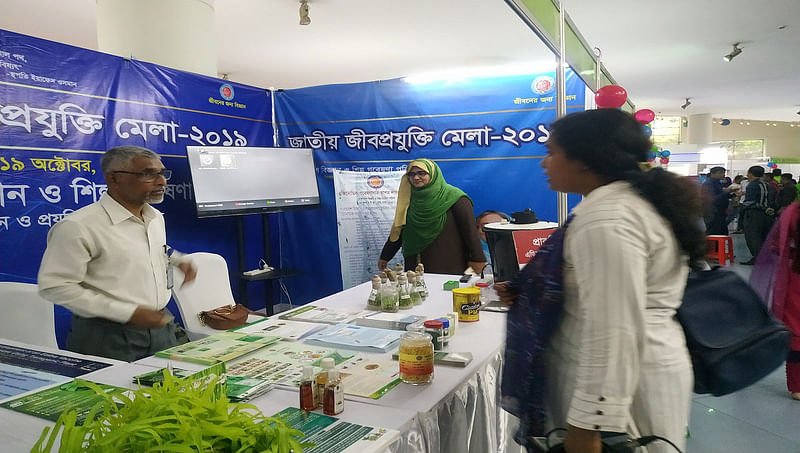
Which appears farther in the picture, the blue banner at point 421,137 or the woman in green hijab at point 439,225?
the blue banner at point 421,137

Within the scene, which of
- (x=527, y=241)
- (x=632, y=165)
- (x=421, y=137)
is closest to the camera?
(x=632, y=165)

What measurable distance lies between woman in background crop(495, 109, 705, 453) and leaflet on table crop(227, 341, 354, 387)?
65 cm

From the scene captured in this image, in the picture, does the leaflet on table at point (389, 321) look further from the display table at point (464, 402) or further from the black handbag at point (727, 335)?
the black handbag at point (727, 335)

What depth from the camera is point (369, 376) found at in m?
1.63

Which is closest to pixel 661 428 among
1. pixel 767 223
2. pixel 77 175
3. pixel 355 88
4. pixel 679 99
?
pixel 77 175

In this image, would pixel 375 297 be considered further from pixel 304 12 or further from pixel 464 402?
pixel 304 12

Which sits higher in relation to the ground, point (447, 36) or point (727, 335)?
point (447, 36)

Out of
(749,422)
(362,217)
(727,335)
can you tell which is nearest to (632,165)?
(727,335)

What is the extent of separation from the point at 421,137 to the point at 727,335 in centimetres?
393

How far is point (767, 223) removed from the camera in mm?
7621

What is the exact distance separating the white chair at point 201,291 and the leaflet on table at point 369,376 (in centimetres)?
127

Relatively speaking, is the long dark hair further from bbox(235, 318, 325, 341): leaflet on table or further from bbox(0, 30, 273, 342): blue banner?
bbox(0, 30, 273, 342): blue banner

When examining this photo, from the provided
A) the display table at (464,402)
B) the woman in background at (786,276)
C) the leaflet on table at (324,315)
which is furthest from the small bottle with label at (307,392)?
the woman in background at (786,276)

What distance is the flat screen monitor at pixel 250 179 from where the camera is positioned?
4320 mm
